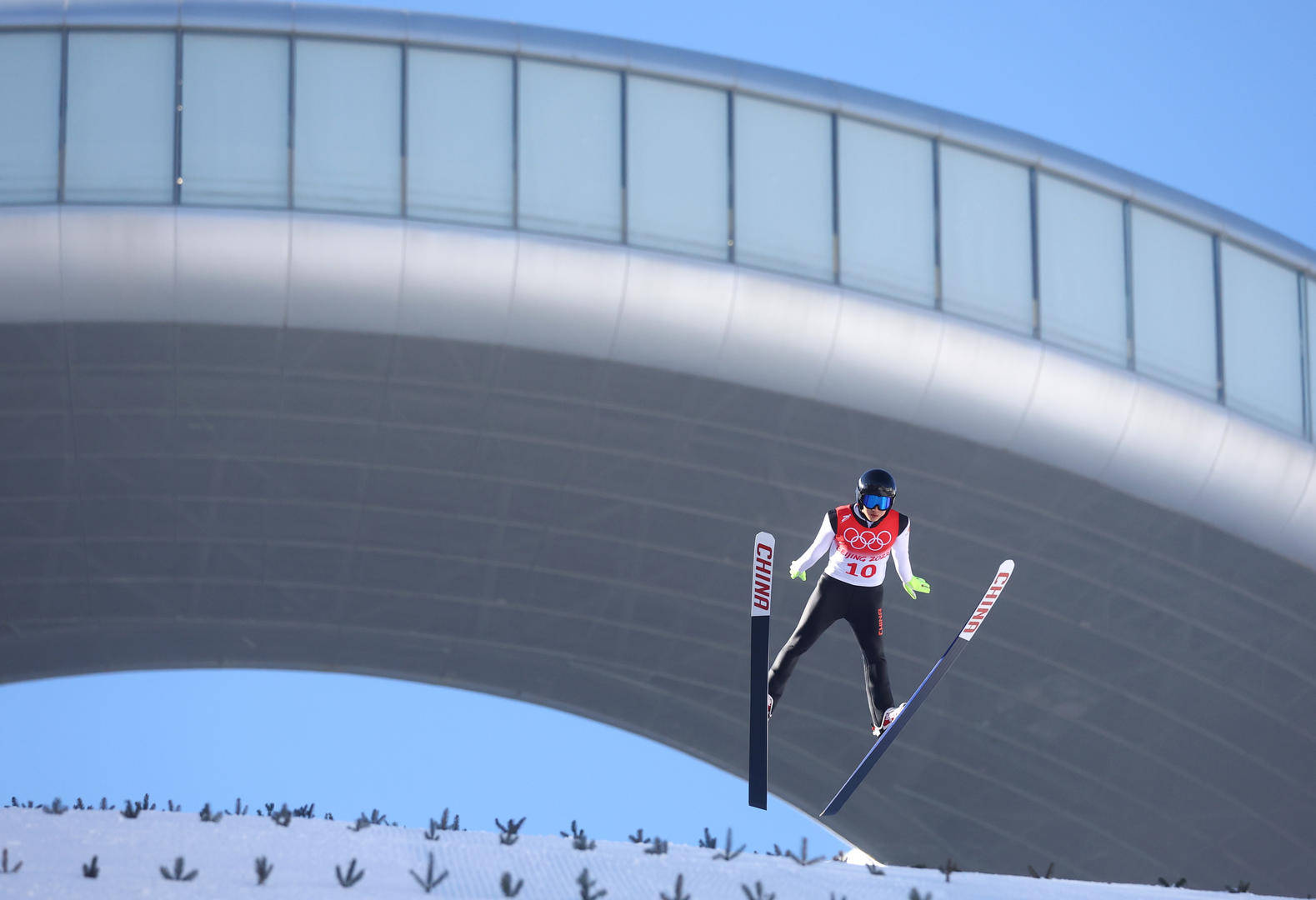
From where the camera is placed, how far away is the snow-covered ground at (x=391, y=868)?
408 inches

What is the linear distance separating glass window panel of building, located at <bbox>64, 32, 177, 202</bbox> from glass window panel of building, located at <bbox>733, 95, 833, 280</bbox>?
8144 mm

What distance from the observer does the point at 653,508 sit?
102ft

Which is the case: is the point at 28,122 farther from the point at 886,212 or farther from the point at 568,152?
the point at 886,212

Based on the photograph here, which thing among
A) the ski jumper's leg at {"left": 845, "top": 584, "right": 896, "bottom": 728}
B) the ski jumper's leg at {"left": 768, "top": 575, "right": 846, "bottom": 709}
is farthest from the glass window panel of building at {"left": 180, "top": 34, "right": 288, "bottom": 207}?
the ski jumper's leg at {"left": 845, "top": 584, "right": 896, "bottom": 728}

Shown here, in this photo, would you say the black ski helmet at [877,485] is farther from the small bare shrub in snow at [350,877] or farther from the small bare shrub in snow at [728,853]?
the small bare shrub in snow at [350,877]

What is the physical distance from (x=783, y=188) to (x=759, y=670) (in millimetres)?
11933

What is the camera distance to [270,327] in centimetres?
2622

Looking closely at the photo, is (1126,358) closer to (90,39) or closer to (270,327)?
(270,327)

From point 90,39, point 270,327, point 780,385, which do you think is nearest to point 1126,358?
point 780,385

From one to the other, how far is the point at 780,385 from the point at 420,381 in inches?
215

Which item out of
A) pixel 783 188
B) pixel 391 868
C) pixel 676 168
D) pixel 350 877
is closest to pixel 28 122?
pixel 676 168

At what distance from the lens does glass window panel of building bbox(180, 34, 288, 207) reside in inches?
999

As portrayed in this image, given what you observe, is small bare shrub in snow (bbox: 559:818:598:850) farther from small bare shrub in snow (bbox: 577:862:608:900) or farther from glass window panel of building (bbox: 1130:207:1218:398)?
glass window panel of building (bbox: 1130:207:1218:398)

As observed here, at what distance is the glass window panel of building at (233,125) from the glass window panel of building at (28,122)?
1.80 metres
